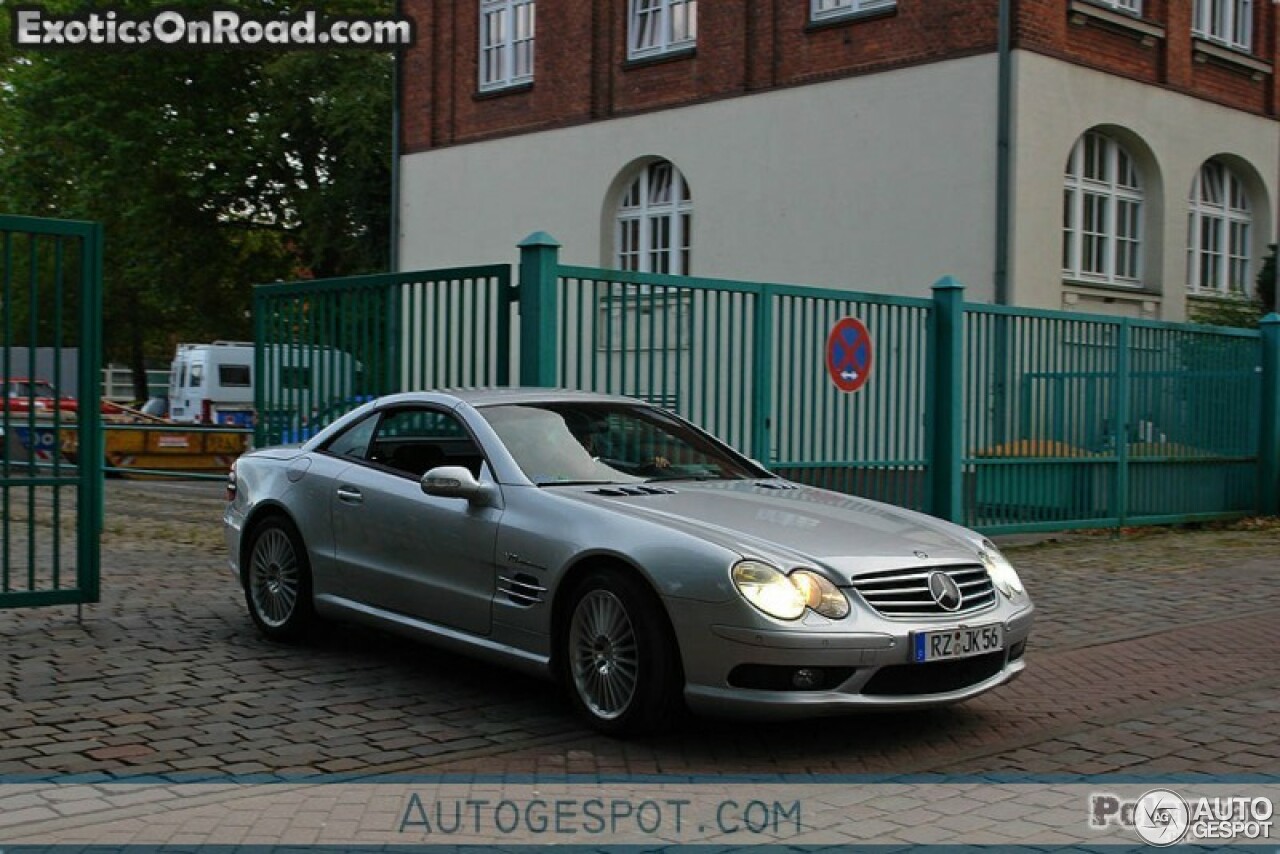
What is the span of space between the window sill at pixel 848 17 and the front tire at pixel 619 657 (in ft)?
54.2

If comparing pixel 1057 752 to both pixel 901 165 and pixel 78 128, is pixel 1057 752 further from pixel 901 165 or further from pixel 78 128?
pixel 78 128

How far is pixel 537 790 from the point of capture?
5.60 metres

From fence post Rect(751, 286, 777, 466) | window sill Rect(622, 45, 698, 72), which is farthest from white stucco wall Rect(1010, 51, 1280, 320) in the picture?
fence post Rect(751, 286, 777, 466)

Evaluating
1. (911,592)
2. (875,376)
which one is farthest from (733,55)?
(911,592)

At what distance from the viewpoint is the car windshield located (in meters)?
7.25

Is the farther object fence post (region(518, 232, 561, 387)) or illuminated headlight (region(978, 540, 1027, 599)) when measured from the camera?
fence post (region(518, 232, 561, 387))

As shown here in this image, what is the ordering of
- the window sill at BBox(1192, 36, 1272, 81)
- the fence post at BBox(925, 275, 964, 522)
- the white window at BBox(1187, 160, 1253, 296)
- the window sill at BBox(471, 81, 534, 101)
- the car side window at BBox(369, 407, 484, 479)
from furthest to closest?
1. the window sill at BBox(471, 81, 534, 101)
2. the white window at BBox(1187, 160, 1253, 296)
3. the window sill at BBox(1192, 36, 1272, 81)
4. the fence post at BBox(925, 275, 964, 522)
5. the car side window at BBox(369, 407, 484, 479)

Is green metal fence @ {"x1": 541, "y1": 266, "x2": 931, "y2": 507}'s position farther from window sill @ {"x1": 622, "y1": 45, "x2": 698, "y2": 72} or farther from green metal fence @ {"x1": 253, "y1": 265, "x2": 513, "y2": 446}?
window sill @ {"x1": 622, "y1": 45, "x2": 698, "y2": 72}

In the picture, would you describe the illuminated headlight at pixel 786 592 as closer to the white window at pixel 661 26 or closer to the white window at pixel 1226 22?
the white window at pixel 661 26

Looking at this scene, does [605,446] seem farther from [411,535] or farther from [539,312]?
[539,312]

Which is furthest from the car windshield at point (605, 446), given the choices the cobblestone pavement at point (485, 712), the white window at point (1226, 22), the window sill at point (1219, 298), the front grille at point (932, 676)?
the white window at point (1226, 22)

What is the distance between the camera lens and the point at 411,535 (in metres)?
7.43

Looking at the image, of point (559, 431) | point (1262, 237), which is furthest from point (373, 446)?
point (1262, 237)

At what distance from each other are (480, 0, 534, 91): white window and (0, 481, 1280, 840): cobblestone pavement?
18.8 metres
